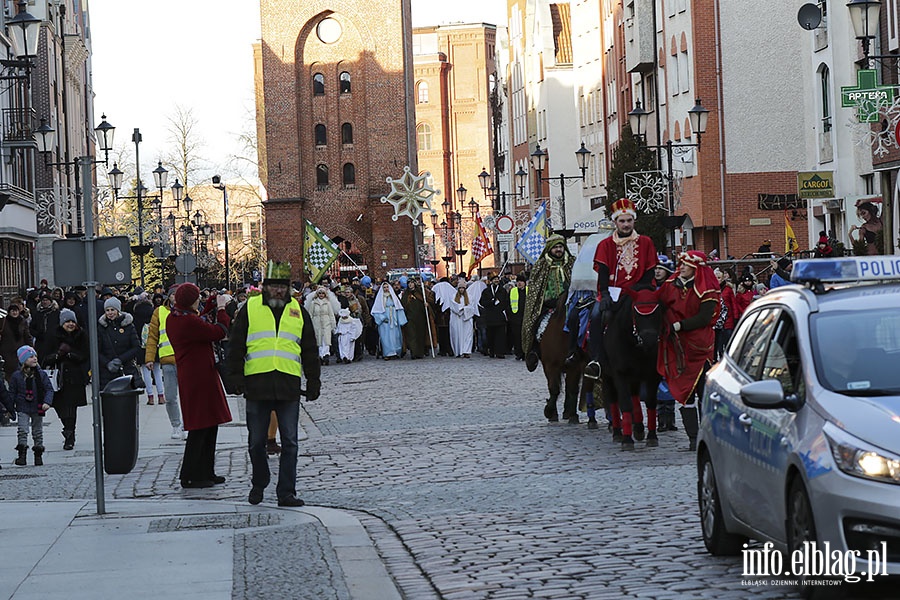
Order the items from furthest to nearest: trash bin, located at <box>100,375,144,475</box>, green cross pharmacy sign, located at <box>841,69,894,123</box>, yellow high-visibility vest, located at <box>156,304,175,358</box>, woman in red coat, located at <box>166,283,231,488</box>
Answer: green cross pharmacy sign, located at <box>841,69,894,123</box>
yellow high-visibility vest, located at <box>156,304,175,358</box>
woman in red coat, located at <box>166,283,231,488</box>
trash bin, located at <box>100,375,144,475</box>

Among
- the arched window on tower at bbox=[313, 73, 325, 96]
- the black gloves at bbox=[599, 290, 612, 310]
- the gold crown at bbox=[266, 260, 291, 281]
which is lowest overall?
the black gloves at bbox=[599, 290, 612, 310]

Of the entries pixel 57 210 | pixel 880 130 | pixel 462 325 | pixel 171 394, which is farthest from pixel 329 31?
pixel 171 394

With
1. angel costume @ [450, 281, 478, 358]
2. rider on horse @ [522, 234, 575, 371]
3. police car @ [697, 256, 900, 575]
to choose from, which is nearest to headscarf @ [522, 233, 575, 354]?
rider on horse @ [522, 234, 575, 371]

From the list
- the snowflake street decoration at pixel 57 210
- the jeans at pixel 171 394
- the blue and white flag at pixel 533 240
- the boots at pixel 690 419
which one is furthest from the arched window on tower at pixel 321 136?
the boots at pixel 690 419

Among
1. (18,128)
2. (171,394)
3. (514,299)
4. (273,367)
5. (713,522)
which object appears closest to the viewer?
(713,522)

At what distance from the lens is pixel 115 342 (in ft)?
73.7

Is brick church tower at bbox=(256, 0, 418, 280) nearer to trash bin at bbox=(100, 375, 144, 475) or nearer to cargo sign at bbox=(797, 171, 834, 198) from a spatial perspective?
cargo sign at bbox=(797, 171, 834, 198)

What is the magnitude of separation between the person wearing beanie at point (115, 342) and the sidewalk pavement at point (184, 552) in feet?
25.8

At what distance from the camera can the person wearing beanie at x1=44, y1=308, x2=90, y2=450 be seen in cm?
1986

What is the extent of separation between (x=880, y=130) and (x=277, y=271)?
26.9m

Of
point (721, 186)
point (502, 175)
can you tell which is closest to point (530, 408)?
point (721, 186)

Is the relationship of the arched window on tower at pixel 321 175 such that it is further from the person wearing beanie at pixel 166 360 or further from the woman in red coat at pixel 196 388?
the woman in red coat at pixel 196 388

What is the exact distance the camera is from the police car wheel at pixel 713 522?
29.6 ft

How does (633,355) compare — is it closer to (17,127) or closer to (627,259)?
(627,259)
